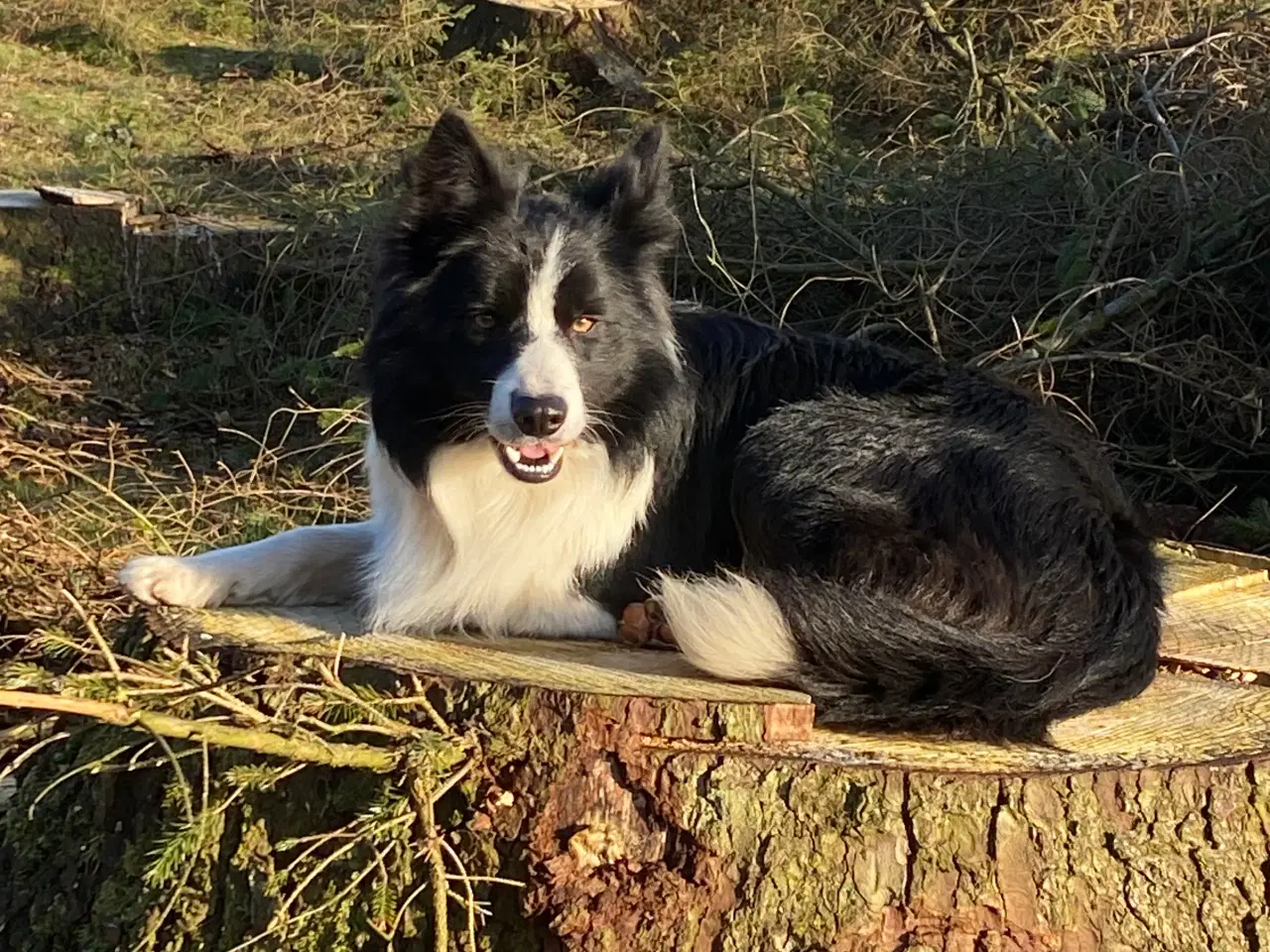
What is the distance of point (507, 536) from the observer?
11.9 feet

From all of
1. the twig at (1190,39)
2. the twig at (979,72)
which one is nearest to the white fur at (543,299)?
the twig at (979,72)

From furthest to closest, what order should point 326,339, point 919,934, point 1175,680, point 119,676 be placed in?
point 326,339 < point 1175,680 < point 919,934 < point 119,676

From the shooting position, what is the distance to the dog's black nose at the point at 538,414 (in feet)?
10.5

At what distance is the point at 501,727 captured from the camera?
2732mm

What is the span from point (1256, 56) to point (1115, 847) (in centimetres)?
608

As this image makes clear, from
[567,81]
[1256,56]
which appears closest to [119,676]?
[1256,56]

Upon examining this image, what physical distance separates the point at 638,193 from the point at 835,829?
1.74 metres

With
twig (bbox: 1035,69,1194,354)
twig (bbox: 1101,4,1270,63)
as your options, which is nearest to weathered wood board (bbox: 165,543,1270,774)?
twig (bbox: 1035,69,1194,354)

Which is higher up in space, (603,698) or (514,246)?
(514,246)

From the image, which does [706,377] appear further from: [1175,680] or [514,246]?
[1175,680]

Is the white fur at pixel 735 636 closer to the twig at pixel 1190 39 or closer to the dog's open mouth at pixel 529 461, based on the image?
the dog's open mouth at pixel 529 461

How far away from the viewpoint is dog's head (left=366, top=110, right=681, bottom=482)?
3.37 metres

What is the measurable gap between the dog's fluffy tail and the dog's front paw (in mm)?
1225

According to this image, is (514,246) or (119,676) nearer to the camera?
(119,676)
